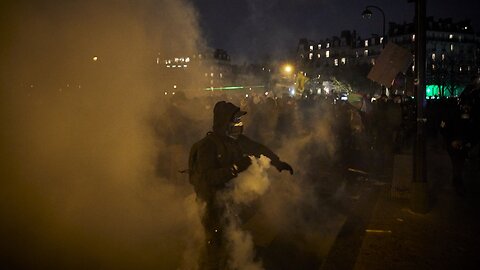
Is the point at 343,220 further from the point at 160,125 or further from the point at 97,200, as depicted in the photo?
the point at 160,125

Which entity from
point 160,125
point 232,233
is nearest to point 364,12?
point 160,125

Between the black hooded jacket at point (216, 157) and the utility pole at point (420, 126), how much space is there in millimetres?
3280

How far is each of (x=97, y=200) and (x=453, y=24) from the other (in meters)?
97.0

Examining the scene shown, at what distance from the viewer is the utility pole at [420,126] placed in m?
6.04

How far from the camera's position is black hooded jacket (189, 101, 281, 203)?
376 cm

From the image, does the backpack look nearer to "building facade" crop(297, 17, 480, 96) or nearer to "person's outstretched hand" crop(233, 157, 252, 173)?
"person's outstretched hand" crop(233, 157, 252, 173)

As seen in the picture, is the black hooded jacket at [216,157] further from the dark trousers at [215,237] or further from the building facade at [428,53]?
the building facade at [428,53]

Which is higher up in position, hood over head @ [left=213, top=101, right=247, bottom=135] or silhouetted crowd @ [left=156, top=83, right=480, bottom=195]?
hood over head @ [left=213, top=101, right=247, bottom=135]

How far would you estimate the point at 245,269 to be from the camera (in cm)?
444

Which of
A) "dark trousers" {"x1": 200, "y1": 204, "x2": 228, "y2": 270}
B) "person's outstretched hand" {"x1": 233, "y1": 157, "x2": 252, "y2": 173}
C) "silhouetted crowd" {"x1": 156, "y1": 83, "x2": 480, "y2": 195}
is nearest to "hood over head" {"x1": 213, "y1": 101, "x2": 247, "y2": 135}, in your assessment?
"person's outstretched hand" {"x1": 233, "y1": 157, "x2": 252, "y2": 173}

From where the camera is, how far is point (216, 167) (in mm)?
3869

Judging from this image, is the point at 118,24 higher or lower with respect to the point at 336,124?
higher

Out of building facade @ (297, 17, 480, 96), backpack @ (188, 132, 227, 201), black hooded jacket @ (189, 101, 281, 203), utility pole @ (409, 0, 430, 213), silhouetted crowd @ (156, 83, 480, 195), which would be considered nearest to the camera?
black hooded jacket @ (189, 101, 281, 203)

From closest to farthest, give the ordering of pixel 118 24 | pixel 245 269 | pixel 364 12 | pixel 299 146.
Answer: pixel 245 269 < pixel 118 24 < pixel 299 146 < pixel 364 12
